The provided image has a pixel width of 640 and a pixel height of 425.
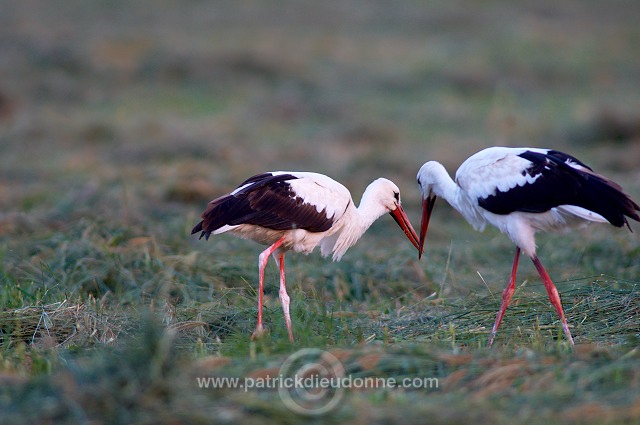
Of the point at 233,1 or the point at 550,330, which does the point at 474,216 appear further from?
the point at 233,1

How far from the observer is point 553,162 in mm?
5855

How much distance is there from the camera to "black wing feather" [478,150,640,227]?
5535 mm

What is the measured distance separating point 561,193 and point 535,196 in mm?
188

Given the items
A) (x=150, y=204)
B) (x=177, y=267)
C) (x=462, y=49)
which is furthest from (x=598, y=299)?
(x=462, y=49)

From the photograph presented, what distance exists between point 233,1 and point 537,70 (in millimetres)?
11629

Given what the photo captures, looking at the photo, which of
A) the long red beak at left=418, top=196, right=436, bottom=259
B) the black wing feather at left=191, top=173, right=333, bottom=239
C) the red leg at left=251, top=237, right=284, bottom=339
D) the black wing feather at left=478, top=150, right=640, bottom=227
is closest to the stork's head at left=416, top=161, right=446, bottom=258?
the long red beak at left=418, top=196, right=436, bottom=259

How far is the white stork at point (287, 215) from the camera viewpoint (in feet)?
19.9

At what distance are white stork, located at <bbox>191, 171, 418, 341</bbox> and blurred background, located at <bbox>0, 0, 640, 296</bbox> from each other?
71.3 inches

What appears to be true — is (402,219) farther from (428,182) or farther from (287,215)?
(287,215)

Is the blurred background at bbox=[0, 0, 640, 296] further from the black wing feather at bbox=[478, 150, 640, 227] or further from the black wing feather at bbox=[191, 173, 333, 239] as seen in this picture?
the black wing feather at bbox=[478, 150, 640, 227]

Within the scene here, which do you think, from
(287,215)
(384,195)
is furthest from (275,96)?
(287,215)

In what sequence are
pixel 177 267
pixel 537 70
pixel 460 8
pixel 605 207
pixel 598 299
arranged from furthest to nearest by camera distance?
pixel 460 8
pixel 537 70
pixel 177 267
pixel 598 299
pixel 605 207

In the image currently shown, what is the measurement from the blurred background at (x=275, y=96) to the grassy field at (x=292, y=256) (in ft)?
0.25

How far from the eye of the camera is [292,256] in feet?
28.1
